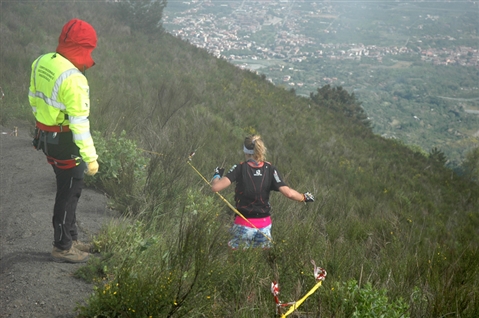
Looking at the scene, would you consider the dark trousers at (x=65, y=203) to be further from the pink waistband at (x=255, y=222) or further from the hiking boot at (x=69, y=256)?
the pink waistband at (x=255, y=222)

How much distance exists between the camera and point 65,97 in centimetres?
405

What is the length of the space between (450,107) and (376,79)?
43.5 ft

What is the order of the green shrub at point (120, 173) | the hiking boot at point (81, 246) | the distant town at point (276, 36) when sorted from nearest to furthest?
the hiking boot at point (81, 246) → the green shrub at point (120, 173) → the distant town at point (276, 36)

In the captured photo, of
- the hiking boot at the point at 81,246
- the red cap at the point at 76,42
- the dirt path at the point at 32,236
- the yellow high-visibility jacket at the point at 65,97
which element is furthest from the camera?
the hiking boot at the point at 81,246

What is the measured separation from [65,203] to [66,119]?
730mm

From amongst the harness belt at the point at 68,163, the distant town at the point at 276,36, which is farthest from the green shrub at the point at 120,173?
the distant town at the point at 276,36

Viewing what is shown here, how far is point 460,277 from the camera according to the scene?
460cm

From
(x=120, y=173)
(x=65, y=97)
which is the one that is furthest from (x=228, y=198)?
(x=65, y=97)

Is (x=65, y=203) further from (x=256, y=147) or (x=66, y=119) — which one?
(x=256, y=147)

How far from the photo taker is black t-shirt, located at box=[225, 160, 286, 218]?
5316mm

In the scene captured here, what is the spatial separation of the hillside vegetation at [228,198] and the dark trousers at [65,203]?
262 millimetres

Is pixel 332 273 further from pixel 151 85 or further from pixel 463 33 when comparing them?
pixel 463 33

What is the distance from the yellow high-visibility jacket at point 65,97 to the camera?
4043 mm

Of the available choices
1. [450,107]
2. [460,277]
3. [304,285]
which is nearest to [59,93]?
[304,285]
